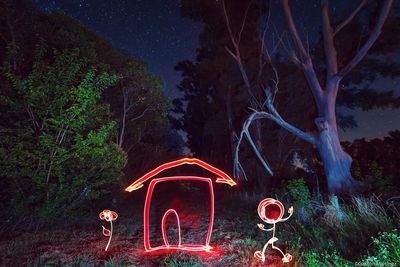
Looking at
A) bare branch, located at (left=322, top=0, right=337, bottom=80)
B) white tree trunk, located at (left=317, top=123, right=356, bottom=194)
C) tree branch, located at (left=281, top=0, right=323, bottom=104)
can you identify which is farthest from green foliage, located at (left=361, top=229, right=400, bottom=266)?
bare branch, located at (left=322, top=0, right=337, bottom=80)

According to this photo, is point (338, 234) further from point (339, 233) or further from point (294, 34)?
point (294, 34)

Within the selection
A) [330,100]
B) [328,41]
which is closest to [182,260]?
[330,100]

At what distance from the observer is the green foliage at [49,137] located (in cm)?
671

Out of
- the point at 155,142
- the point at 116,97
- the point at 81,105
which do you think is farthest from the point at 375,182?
the point at 155,142

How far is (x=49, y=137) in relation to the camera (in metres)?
6.82

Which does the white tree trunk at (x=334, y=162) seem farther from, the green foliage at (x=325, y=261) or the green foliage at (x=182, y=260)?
the green foliage at (x=182, y=260)

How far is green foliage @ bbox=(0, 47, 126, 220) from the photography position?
22.0ft

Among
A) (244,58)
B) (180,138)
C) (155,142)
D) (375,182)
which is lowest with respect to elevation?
(375,182)

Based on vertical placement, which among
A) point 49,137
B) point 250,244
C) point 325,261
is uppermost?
point 49,137

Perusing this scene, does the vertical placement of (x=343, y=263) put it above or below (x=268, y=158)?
below

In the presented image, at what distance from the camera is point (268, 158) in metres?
18.6

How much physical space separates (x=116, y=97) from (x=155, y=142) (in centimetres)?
919

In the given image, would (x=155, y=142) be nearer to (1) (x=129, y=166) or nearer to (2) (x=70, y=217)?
(1) (x=129, y=166)

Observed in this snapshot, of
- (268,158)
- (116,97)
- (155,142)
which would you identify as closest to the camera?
(116,97)
